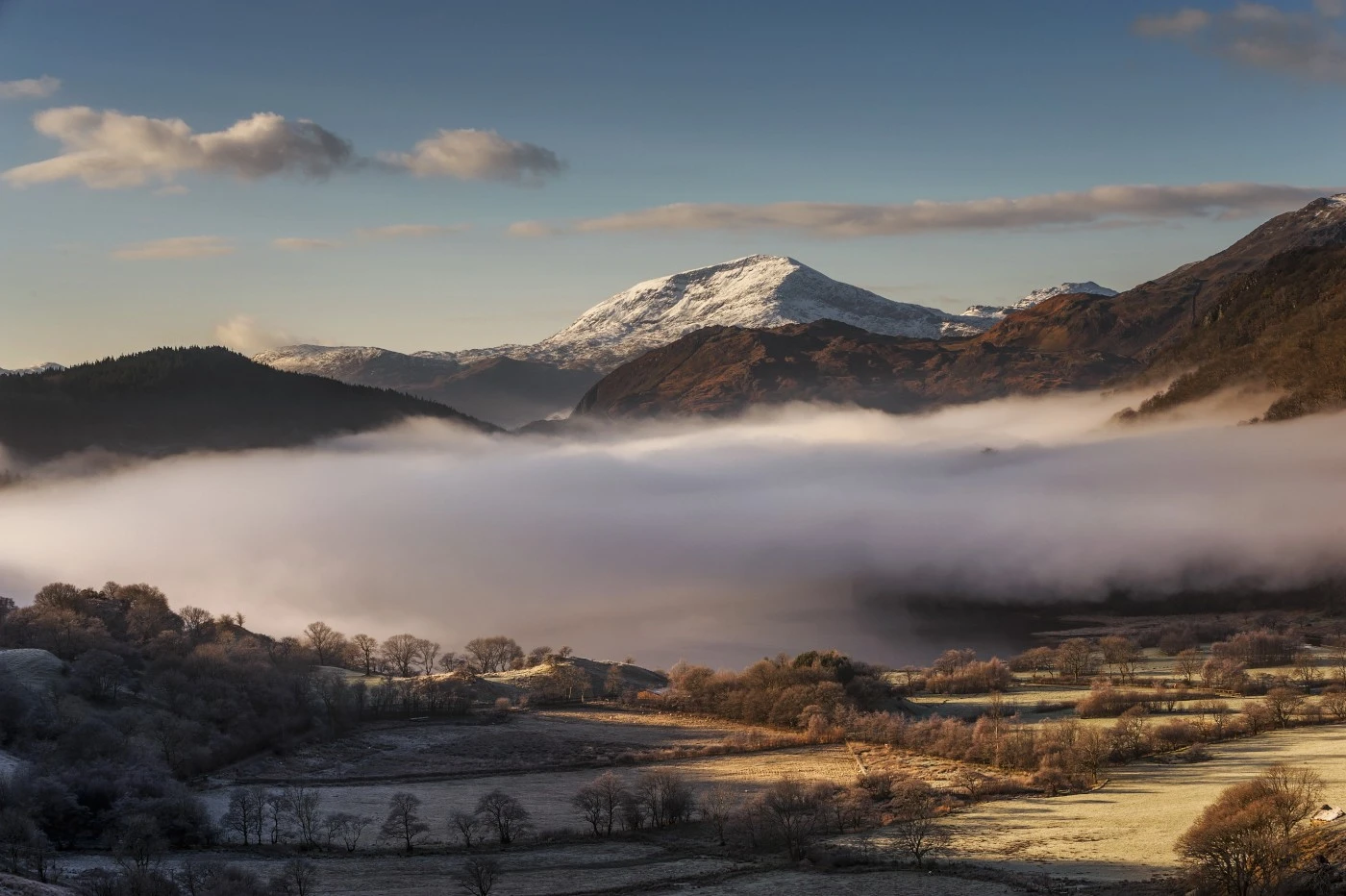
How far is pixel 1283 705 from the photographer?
14638 cm

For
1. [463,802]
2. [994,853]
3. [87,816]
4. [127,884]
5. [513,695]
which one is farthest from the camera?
[513,695]

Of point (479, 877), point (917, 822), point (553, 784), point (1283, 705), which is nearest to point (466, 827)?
point (479, 877)

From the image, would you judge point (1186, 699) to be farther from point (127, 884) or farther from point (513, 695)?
point (127, 884)

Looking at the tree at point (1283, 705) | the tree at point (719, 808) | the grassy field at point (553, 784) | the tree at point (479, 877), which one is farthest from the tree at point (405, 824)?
the tree at point (1283, 705)

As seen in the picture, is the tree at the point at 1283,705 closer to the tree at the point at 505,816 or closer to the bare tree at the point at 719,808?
the bare tree at the point at 719,808

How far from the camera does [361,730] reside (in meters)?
161

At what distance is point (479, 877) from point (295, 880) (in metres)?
14.8

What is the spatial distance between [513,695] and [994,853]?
365 ft

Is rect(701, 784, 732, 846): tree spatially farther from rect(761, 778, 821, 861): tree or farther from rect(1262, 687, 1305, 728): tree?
rect(1262, 687, 1305, 728): tree

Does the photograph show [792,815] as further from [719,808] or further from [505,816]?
[505,816]

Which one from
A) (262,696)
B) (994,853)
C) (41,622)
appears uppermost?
(41,622)

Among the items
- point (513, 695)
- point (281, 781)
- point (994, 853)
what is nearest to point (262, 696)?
point (281, 781)

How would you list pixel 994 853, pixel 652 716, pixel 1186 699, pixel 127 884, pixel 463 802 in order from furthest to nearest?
pixel 652 716
pixel 1186 699
pixel 463 802
pixel 994 853
pixel 127 884

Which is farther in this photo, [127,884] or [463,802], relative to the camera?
[463,802]
